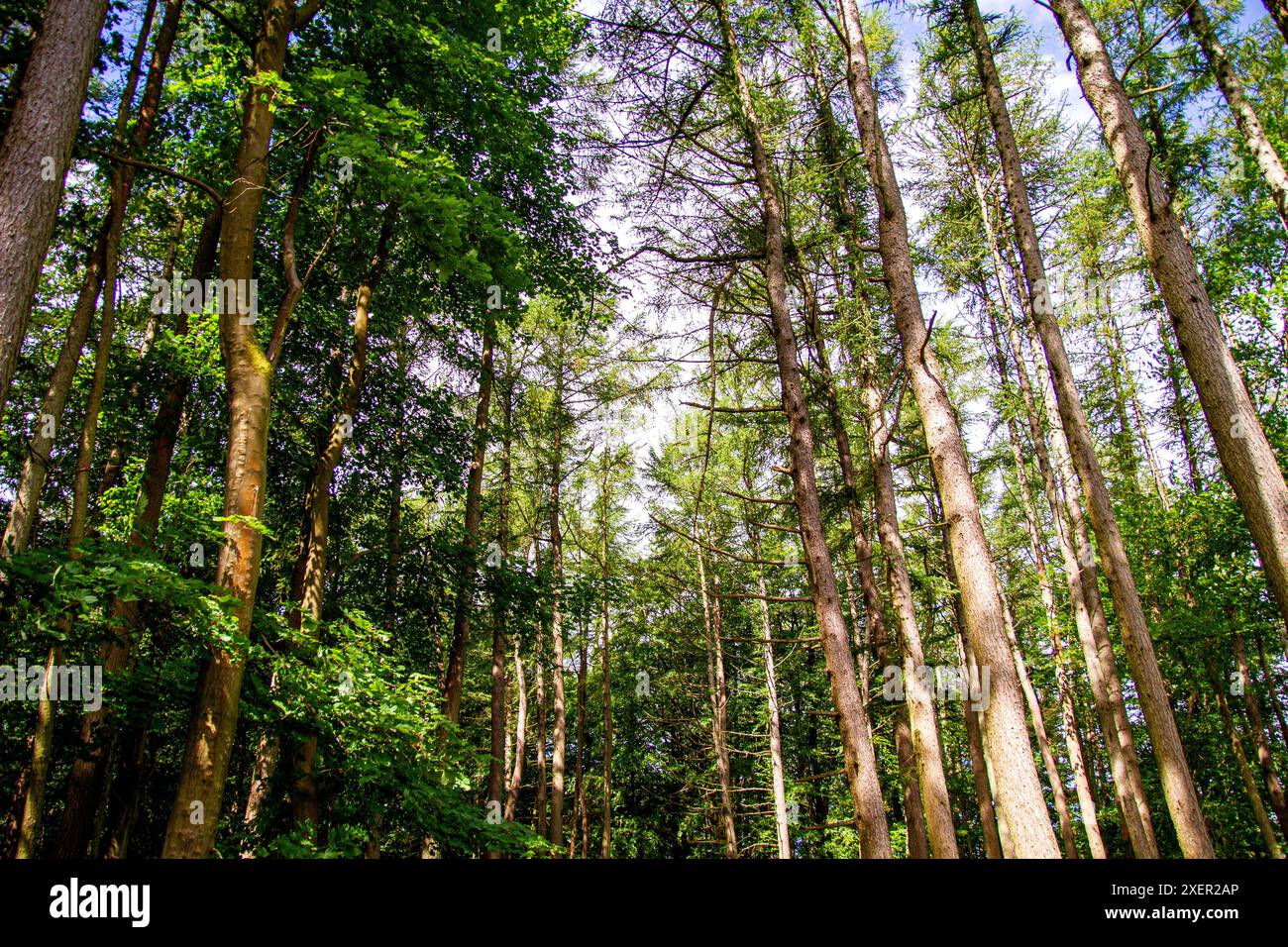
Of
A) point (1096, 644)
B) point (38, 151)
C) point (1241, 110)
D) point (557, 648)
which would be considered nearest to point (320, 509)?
point (38, 151)

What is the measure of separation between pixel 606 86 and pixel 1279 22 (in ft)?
19.8

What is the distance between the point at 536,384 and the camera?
578 inches

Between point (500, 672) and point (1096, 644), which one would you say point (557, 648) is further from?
point (1096, 644)

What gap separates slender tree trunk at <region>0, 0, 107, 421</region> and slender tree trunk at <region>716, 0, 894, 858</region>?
5.14 meters

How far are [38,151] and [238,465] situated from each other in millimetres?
2333

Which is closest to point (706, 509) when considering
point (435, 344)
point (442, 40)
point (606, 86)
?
point (435, 344)

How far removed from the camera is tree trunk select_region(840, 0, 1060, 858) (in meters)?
4.01

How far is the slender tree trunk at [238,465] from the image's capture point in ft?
14.3

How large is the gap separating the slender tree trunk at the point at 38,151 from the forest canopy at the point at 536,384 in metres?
0.02

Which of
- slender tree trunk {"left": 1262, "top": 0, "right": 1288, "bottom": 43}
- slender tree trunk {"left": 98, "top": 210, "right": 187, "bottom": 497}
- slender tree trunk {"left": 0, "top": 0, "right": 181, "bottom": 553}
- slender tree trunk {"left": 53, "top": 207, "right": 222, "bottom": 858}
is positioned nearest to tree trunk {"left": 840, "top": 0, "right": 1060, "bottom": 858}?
slender tree trunk {"left": 1262, "top": 0, "right": 1288, "bottom": 43}

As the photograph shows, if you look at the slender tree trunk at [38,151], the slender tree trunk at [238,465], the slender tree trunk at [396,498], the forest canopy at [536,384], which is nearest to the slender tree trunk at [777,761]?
the forest canopy at [536,384]

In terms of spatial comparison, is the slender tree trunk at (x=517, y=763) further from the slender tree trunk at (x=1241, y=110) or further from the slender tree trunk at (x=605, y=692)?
the slender tree trunk at (x=1241, y=110)

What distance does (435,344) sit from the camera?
40.5 feet
